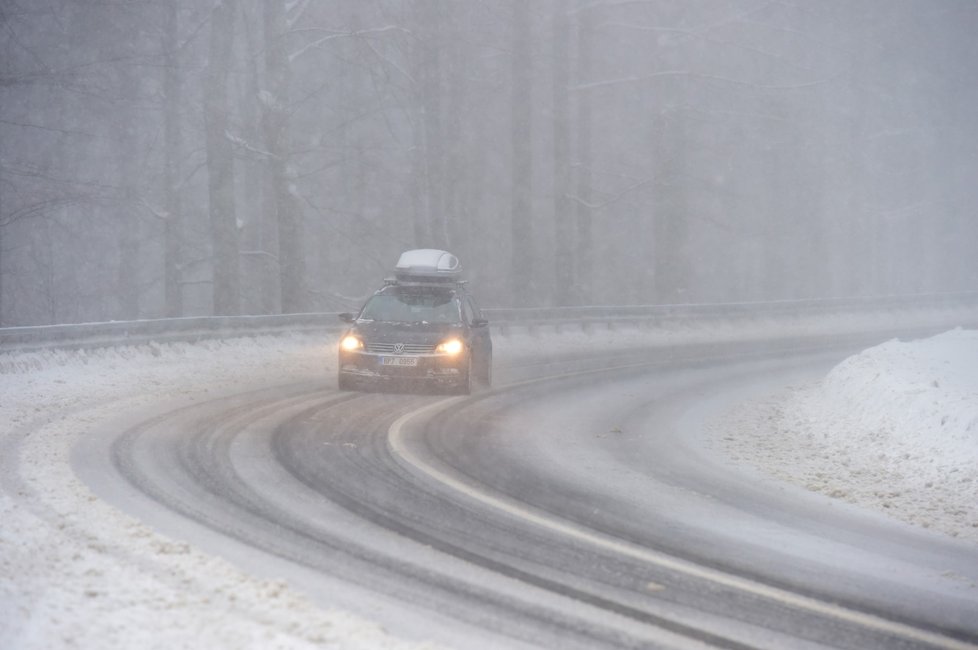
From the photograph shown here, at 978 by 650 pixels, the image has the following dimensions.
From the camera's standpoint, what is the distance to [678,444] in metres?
12.0

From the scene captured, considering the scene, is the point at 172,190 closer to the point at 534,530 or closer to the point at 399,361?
the point at 399,361

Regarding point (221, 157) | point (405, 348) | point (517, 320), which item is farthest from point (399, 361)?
point (221, 157)

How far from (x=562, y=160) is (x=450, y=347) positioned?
1748 centimetres

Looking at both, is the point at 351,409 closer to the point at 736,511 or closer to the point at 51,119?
the point at 736,511

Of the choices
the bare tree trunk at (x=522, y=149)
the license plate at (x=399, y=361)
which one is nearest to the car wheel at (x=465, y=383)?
the license plate at (x=399, y=361)

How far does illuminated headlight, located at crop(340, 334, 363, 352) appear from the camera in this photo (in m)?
15.9

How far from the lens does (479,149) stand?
4791 cm

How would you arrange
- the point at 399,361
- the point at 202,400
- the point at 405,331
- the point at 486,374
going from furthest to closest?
the point at 486,374, the point at 405,331, the point at 399,361, the point at 202,400

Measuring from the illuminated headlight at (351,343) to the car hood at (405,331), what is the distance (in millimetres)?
115

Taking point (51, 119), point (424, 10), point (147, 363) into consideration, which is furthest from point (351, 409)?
point (51, 119)

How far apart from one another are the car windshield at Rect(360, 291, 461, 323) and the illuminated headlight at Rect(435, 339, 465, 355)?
2.46 feet

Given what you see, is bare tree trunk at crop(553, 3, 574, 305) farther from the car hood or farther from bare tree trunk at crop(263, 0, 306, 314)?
the car hood

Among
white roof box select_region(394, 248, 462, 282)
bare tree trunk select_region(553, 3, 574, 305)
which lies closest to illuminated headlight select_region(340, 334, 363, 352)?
white roof box select_region(394, 248, 462, 282)

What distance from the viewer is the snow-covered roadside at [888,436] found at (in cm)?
925
